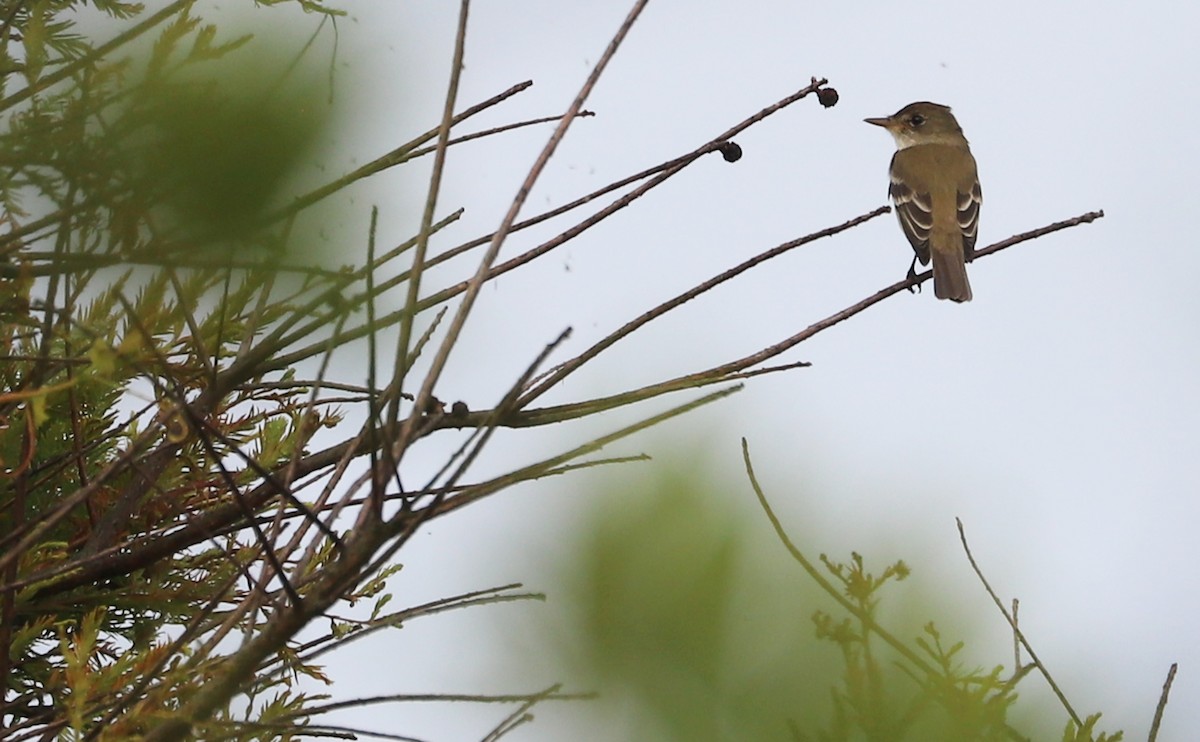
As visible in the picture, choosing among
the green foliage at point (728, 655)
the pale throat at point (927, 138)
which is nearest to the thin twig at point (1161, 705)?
the green foliage at point (728, 655)

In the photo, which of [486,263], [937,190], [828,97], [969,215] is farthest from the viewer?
[937,190]

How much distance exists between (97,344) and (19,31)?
5.57ft

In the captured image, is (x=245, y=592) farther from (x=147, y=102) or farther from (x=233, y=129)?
(x=233, y=129)

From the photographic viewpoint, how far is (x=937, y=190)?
309 inches

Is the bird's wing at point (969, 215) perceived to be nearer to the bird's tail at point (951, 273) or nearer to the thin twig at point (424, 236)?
the bird's tail at point (951, 273)

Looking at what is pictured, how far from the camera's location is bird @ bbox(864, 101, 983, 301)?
281 inches

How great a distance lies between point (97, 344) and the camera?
5.67 feet

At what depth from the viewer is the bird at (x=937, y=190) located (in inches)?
281

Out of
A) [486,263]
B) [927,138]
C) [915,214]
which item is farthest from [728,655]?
[927,138]

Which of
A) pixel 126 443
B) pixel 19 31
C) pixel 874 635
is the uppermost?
pixel 19 31

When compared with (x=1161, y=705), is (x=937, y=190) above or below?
above

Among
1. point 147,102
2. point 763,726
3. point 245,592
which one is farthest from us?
point 245,592

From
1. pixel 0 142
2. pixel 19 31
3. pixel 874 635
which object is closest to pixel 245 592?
pixel 19 31

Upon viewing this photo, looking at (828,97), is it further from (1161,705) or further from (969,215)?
(969,215)
